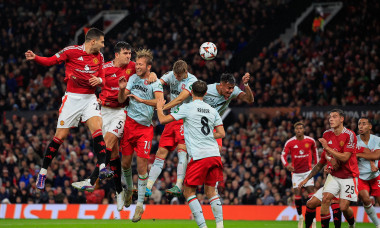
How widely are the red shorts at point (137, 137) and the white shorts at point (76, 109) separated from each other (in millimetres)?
1337

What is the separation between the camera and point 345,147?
40.3 feet

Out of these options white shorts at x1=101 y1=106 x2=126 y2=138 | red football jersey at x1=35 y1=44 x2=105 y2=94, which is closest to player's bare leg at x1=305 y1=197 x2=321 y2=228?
white shorts at x1=101 y1=106 x2=126 y2=138

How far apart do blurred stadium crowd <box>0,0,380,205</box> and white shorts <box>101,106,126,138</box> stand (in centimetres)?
788

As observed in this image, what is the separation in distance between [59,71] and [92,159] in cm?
814

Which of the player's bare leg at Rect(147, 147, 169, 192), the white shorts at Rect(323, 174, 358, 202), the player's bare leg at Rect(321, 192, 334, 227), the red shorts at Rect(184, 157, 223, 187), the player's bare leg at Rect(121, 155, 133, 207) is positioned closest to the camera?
the red shorts at Rect(184, 157, 223, 187)

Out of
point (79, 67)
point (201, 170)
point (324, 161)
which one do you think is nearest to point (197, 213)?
point (201, 170)

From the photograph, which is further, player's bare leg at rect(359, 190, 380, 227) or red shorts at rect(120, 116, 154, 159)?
player's bare leg at rect(359, 190, 380, 227)

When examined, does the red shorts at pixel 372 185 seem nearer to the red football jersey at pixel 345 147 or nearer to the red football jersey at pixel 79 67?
the red football jersey at pixel 345 147

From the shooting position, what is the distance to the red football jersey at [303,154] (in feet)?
57.4

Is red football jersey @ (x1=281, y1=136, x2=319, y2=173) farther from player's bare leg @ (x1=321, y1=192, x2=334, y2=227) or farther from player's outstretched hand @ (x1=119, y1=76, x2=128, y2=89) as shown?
player's outstretched hand @ (x1=119, y1=76, x2=128, y2=89)

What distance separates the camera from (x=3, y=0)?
116 ft

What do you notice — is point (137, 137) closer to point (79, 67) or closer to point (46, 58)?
point (79, 67)

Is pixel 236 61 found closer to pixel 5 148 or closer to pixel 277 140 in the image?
pixel 277 140

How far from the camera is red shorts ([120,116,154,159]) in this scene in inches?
523
